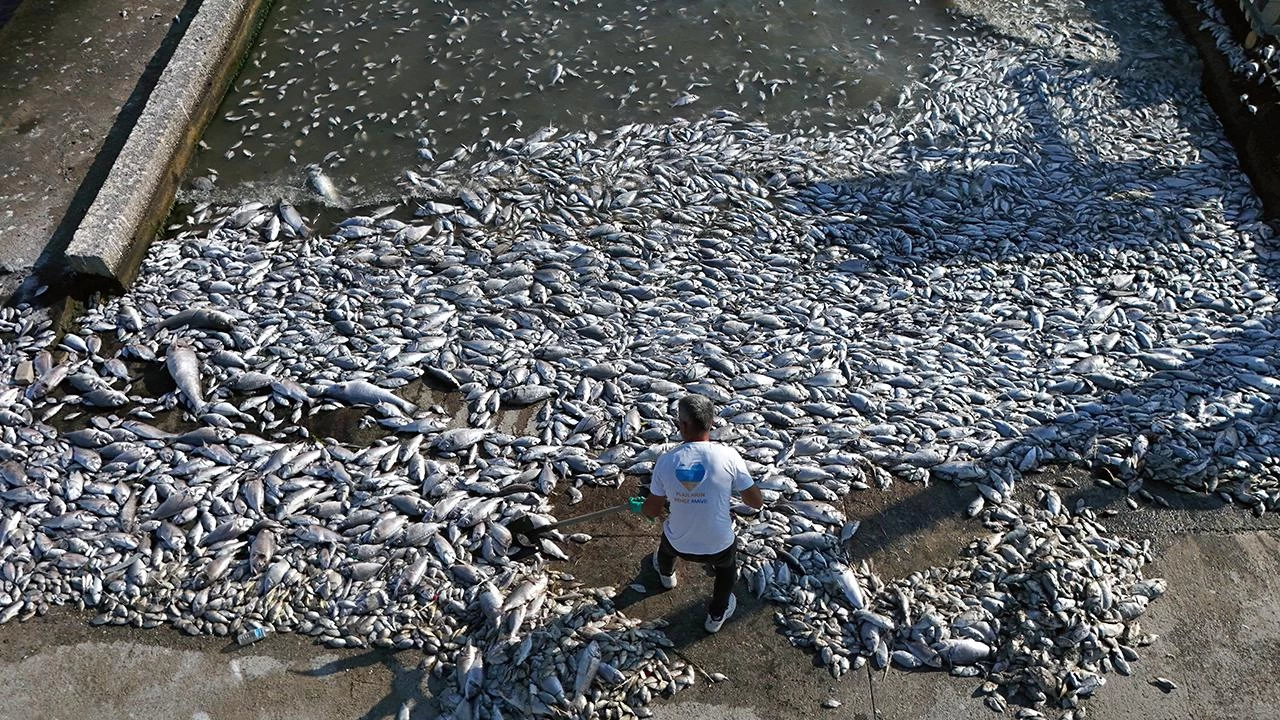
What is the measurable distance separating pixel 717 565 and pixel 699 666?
1.91 ft

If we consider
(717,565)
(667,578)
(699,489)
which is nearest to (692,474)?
(699,489)

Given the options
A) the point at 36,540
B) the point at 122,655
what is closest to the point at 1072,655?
the point at 122,655

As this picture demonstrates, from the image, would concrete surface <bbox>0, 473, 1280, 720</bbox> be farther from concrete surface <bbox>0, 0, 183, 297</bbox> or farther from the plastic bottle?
concrete surface <bbox>0, 0, 183, 297</bbox>

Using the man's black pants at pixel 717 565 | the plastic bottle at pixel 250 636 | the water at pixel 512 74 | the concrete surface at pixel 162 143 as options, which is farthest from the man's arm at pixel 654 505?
the concrete surface at pixel 162 143

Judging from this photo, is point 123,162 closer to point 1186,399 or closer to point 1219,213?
point 1186,399

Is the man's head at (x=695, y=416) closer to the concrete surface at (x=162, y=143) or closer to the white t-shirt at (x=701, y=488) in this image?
the white t-shirt at (x=701, y=488)

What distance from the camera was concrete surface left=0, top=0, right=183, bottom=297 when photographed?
682 cm

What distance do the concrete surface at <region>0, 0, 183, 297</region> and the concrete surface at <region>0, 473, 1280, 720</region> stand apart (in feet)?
10.4

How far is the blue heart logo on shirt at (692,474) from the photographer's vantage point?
401 cm

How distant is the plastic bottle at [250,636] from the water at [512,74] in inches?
148

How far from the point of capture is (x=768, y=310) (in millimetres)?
6254

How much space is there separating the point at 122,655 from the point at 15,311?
2.94 metres

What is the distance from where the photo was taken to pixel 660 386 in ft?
18.7

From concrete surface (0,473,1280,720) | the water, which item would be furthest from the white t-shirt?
the water
